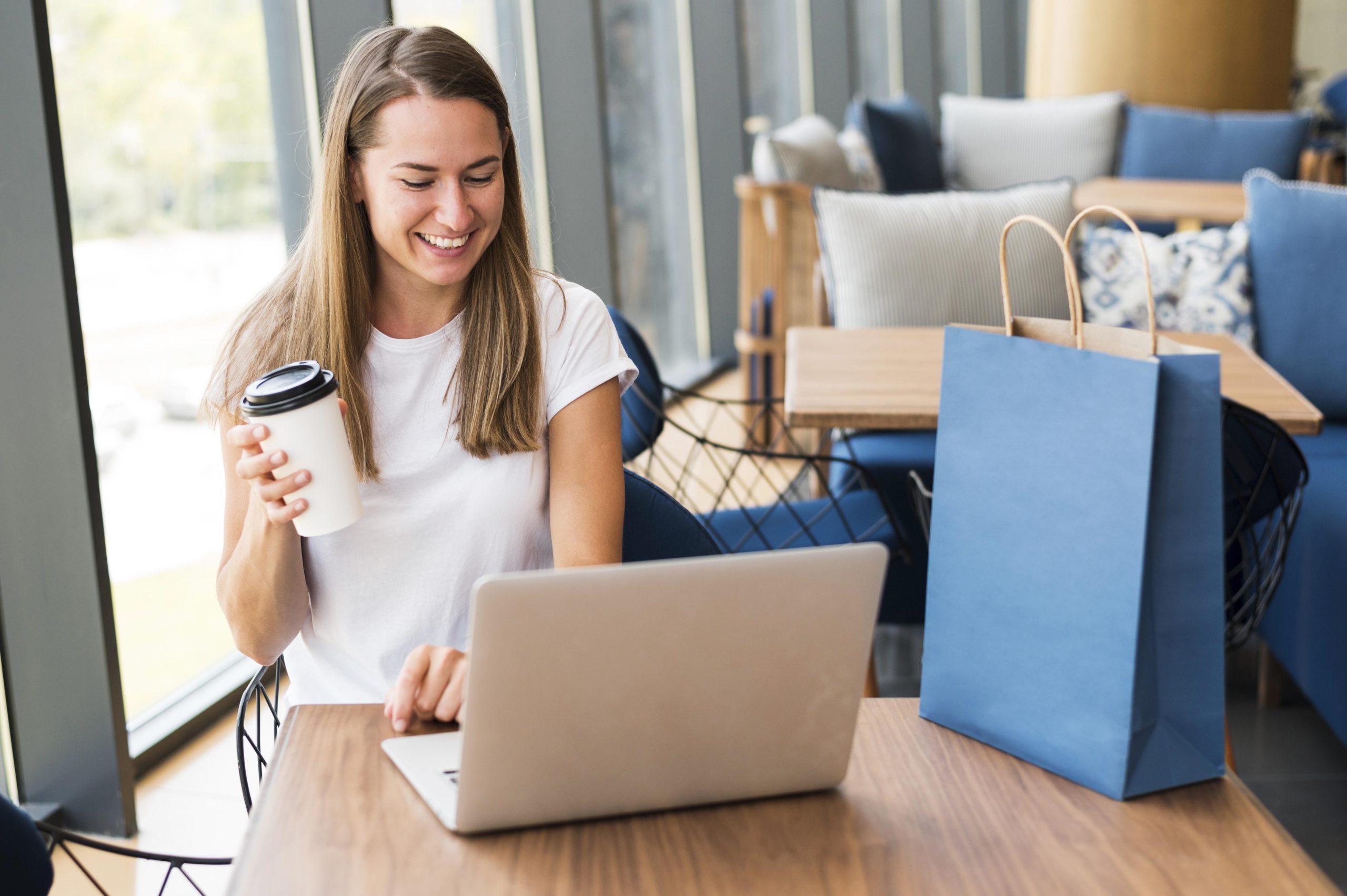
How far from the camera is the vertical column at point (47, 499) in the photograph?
1812 millimetres

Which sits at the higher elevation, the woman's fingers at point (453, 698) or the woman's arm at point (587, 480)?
the woman's arm at point (587, 480)

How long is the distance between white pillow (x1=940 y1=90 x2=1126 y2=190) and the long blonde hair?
452 cm

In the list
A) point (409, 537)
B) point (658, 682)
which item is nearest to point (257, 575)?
point (409, 537)

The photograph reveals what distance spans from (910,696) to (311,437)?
1663 millimetres

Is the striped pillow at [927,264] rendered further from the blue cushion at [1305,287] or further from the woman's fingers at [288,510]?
the woman's fingers at [288,510]

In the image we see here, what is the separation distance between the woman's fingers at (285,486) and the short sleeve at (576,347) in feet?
1.44

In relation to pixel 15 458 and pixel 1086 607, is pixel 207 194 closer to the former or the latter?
pixel 15 458

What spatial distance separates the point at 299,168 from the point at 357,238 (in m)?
1.55

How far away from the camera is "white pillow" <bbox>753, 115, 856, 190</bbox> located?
12.8ft

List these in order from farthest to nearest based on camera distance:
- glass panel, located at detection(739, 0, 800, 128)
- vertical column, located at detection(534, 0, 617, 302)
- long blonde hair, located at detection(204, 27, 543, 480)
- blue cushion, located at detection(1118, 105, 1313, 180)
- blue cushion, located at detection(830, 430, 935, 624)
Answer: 1. glass panel, located at detection(739, 0, 800, 128)
2. blue cushion, located at detection(1118, 105, 1313, 180)
3. vertical column, located at detection(534, 0, 617, 302)
4. blue cushion, located at detection(830, 430, 935, 624)
5. long blonde hair, located at detection(204, 27, 543, 480)

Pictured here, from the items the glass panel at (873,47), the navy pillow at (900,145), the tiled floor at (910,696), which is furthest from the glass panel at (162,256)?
the glass panel at (873,47)

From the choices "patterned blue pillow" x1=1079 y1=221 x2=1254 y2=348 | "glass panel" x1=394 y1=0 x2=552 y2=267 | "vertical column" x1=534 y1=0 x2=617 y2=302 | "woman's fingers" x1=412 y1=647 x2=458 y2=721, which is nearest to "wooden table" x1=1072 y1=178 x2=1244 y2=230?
"patterned blue pillow" x1=1079 y1=221 x2=1254 y2=348

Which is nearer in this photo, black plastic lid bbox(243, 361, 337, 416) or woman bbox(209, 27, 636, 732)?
black plastic lid bbox(243, 361, 337, 416)

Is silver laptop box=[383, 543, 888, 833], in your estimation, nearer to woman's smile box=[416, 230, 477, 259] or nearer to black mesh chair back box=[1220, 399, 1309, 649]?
woman's smile box=[416, 230, 477, 259]
